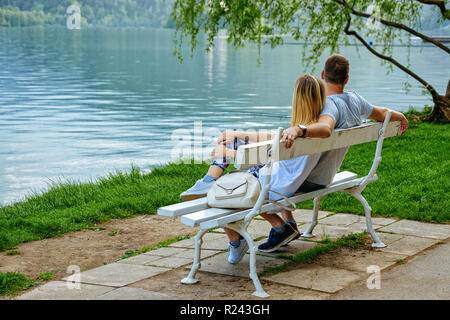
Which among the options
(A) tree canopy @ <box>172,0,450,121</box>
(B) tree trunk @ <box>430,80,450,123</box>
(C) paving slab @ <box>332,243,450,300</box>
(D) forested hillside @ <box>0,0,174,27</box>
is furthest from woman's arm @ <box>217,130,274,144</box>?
(D) forested hillside @ <box>0,0,174,27</box>

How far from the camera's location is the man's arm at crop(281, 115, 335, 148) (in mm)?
4176

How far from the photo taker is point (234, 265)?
15.6ft

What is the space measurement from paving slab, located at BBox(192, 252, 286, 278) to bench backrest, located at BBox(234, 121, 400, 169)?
88 cm

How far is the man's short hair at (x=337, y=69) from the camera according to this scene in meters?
4.90

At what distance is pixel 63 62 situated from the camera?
148 ft

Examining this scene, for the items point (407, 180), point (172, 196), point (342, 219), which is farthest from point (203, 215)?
point (407, 180)

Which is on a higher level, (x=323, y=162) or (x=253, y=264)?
(x=323, y=162)

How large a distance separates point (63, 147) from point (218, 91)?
46.8 ft

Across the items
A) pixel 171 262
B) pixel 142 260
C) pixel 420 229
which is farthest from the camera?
pixel 420 229

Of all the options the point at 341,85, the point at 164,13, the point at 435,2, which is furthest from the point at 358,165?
the point at 164,13

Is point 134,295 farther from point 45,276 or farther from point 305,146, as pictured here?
point 305,146

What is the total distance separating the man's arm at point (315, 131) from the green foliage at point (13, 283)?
2.06 m

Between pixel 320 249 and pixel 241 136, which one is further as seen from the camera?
→ pixel 320 249

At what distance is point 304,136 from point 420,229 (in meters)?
1.94
